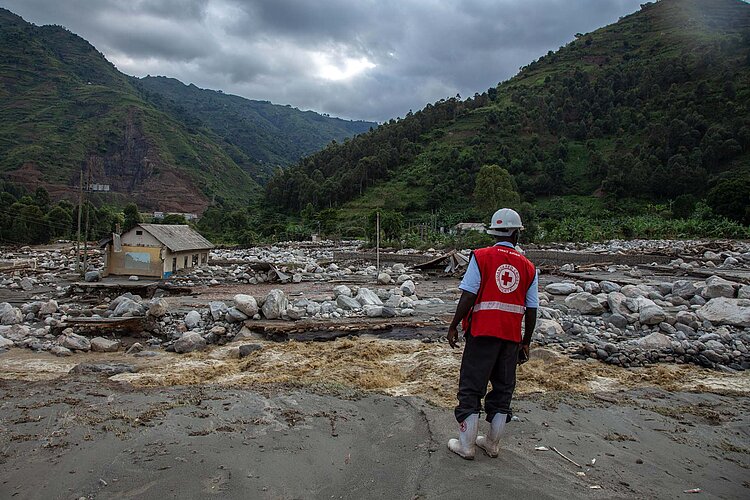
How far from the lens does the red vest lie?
3377 mm

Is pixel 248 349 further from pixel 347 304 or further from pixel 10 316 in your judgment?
pixel 10 316

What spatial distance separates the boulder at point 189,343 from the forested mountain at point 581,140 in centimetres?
4246

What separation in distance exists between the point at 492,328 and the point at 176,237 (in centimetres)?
2215

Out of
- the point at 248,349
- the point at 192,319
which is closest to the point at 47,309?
the point at 192,319

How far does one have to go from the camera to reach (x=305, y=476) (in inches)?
131

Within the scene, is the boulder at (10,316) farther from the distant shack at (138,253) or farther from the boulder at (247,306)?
the distant shack at (138,253)

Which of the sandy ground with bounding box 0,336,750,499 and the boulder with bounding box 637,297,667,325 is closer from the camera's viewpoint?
the sandy ground with bounding box 0,336,750,499

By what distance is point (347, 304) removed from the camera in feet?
39.2

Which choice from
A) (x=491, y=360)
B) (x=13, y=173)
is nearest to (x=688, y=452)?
(x=491, y=360)

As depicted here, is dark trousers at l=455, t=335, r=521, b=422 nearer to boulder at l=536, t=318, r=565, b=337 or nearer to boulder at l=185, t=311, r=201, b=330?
boulder at l=536, t=318, r=565, b=337

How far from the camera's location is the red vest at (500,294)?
133 inches

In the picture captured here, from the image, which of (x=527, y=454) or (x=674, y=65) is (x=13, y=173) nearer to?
(x=527, y=454)

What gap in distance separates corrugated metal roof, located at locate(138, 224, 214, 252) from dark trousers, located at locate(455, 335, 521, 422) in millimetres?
19735

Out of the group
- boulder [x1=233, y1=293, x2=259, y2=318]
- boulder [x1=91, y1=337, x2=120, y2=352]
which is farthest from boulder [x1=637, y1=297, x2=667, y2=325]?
boulder [x1=91, y1=337, x2=120, y2=352]
